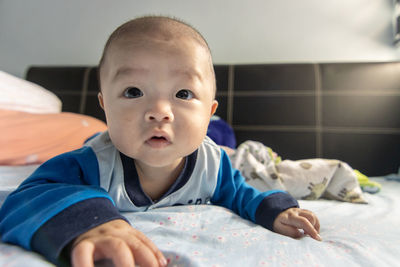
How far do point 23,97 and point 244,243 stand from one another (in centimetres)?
170

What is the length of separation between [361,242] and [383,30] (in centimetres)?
206

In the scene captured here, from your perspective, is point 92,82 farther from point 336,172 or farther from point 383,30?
point 383,30

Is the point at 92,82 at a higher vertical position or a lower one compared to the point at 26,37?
lower

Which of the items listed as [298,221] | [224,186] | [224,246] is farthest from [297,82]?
[224,246]

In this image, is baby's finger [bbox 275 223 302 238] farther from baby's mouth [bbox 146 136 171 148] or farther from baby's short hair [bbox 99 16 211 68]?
baby's short hair [bbox 99 16 211 68]

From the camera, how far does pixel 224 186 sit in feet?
2.71

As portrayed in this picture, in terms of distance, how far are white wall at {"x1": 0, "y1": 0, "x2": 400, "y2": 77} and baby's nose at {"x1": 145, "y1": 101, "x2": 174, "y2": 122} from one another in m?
1.80

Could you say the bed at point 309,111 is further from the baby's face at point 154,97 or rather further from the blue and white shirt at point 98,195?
the baby's face at point 154,97

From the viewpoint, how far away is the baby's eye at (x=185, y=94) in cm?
62

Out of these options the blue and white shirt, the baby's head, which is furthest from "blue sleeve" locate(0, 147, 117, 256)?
the baby's head

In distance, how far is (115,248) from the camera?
0.38m

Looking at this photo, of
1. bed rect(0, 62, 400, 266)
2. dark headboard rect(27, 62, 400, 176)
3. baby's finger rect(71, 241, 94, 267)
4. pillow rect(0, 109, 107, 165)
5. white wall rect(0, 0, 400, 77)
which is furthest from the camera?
white wall rect(0, 0, 400, 77)

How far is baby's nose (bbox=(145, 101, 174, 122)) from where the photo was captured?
Answer: 0.56m

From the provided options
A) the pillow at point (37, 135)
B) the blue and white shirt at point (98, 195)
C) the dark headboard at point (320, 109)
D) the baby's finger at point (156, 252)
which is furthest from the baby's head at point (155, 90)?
the dark headboard at point (320, 109)
